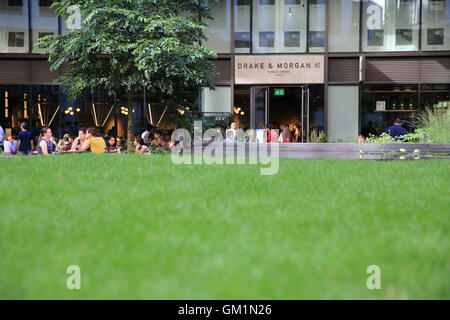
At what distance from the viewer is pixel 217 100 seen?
64.8 feet

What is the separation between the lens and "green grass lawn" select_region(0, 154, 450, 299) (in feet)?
10.7

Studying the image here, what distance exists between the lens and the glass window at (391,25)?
63.7ft

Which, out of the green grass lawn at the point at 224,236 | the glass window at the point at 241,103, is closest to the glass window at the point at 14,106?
the glass window at the point at 241,103

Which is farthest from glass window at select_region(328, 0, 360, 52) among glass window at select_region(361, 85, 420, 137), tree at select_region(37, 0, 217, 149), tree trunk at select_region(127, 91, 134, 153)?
tree trunk at select_region(127, 91, 134, 153)

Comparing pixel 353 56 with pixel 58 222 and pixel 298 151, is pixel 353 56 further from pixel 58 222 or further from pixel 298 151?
pixel 58 222

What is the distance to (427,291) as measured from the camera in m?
3.20

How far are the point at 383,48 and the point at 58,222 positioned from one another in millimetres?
17877

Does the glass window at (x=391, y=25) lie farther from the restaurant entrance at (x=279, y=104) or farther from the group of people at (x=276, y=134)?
the group of people at (x=276, y=134)

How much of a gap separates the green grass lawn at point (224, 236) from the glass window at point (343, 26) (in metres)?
12.7

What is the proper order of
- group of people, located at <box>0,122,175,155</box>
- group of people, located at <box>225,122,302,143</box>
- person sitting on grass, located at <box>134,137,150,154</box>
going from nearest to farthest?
group of people, located at <box>0,122,175,155</box>
person sitting on grass, located at <box>134,137,150,154</box>
group of people, located at <box>225,122,302,143</box>

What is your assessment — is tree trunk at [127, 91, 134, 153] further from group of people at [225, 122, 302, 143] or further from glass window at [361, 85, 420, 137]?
glass window at [361, 85, 420, 137]

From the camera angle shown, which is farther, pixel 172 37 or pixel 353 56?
pixel 353 56

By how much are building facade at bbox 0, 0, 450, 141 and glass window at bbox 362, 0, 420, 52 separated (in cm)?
4
